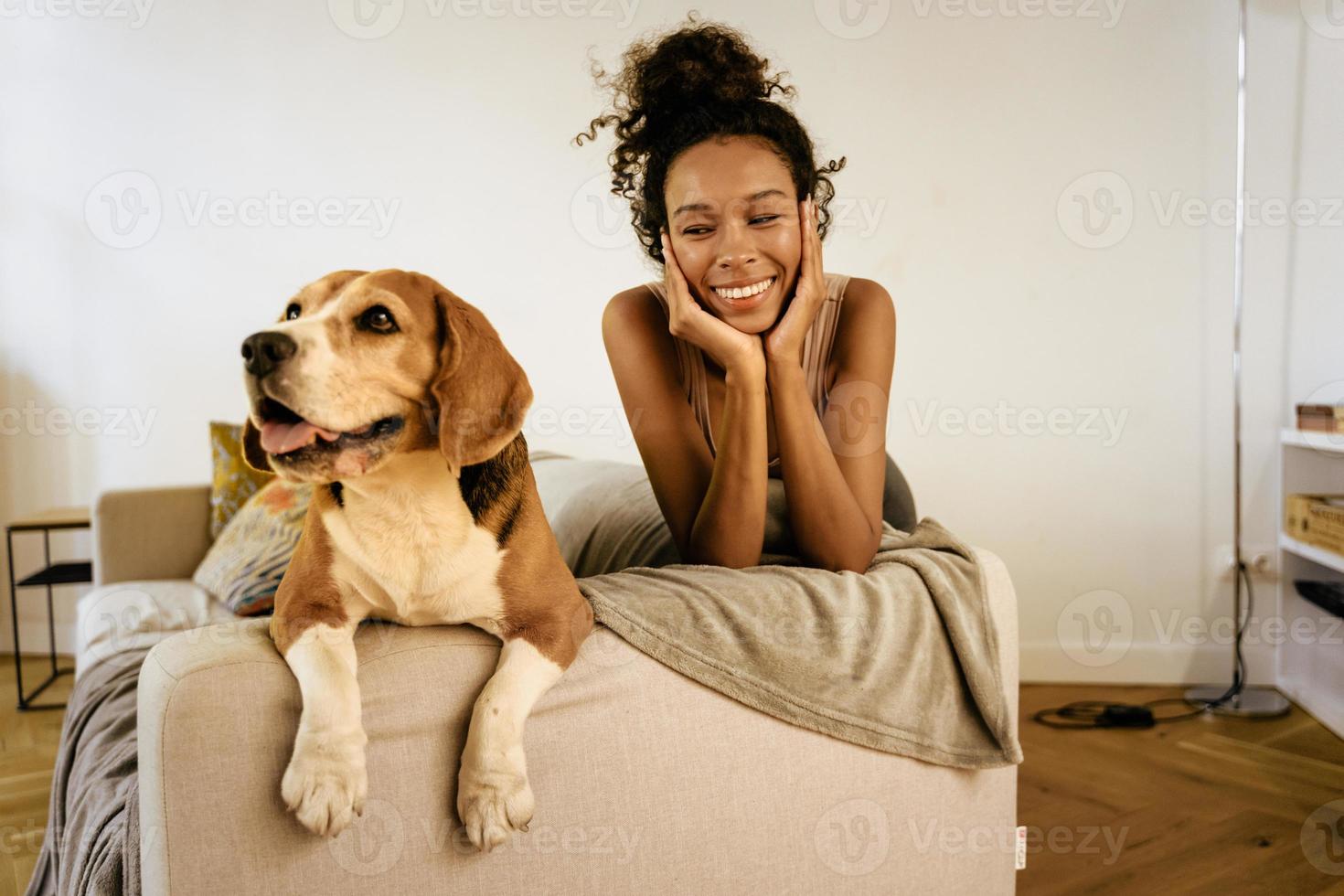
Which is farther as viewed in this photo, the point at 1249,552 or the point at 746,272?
the point at 1249,552

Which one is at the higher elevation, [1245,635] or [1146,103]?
[1146,103]

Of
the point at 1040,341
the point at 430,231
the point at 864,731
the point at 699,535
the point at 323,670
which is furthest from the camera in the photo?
the point at 430,231

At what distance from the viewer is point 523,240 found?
337 centimetres

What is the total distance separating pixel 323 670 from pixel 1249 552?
310 cm

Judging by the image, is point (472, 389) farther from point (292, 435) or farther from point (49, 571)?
point (49, 571)

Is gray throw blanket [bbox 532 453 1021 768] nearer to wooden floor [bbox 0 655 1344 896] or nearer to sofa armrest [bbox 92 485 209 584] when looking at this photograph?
wooden floor [bbox 0 655 1344 896]

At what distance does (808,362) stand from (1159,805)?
4.68 feet

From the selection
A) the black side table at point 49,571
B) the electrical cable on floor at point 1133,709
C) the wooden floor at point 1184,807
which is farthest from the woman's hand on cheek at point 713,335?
the black side table at point 49,571

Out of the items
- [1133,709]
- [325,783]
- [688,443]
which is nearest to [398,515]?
[325,783]

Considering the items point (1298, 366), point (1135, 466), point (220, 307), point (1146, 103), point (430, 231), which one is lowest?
point (1135, 466)

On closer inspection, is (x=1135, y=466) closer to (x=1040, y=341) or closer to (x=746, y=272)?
(x=1040, y=341)

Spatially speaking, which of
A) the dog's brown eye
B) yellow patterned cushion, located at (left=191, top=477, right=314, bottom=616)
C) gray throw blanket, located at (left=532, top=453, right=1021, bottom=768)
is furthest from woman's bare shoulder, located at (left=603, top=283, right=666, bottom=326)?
yellow patterned cushion, located at (left=191, top=477, right=314, bottom=616)

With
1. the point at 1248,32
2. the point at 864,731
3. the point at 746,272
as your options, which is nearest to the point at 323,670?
the point at 864,731

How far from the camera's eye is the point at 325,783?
0.95 m
